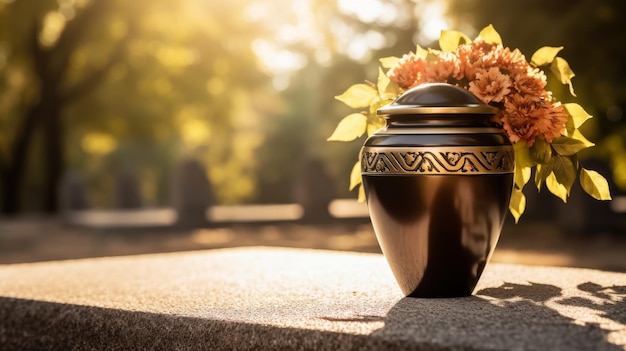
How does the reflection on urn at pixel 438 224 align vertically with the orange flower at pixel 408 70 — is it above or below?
below

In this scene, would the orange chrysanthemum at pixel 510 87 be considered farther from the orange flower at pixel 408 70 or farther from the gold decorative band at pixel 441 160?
the gold decorative band at pixel 441 160

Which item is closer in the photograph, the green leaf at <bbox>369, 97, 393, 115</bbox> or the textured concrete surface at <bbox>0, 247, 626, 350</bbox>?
the textured concrete surface at <bbox>0, 247, 626, 350</bbox>

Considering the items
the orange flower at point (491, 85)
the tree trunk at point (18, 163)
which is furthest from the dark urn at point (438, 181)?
the tree trunk at point (18, 163)

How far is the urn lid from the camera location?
3996 millimetres

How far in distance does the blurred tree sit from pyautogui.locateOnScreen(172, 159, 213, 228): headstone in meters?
4.53

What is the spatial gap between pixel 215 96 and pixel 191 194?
700cm

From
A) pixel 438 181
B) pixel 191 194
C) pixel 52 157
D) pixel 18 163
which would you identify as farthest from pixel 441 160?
pixel 18 163

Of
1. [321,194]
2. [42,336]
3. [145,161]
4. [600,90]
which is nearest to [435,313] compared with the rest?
[42,336]

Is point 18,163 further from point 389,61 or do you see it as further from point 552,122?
point 552,122

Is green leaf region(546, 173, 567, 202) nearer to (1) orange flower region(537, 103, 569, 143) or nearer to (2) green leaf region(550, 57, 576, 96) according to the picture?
(1) orange flower region(537, 103, 569, 143)

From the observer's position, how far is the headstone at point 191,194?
2038 cm

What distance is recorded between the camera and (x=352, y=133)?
468 cm

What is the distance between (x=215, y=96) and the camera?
2667cm

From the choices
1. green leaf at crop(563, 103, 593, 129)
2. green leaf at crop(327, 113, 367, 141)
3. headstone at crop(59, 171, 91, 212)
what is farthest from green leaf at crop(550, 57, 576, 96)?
headstone at crop(59, 171, 91, 212)
